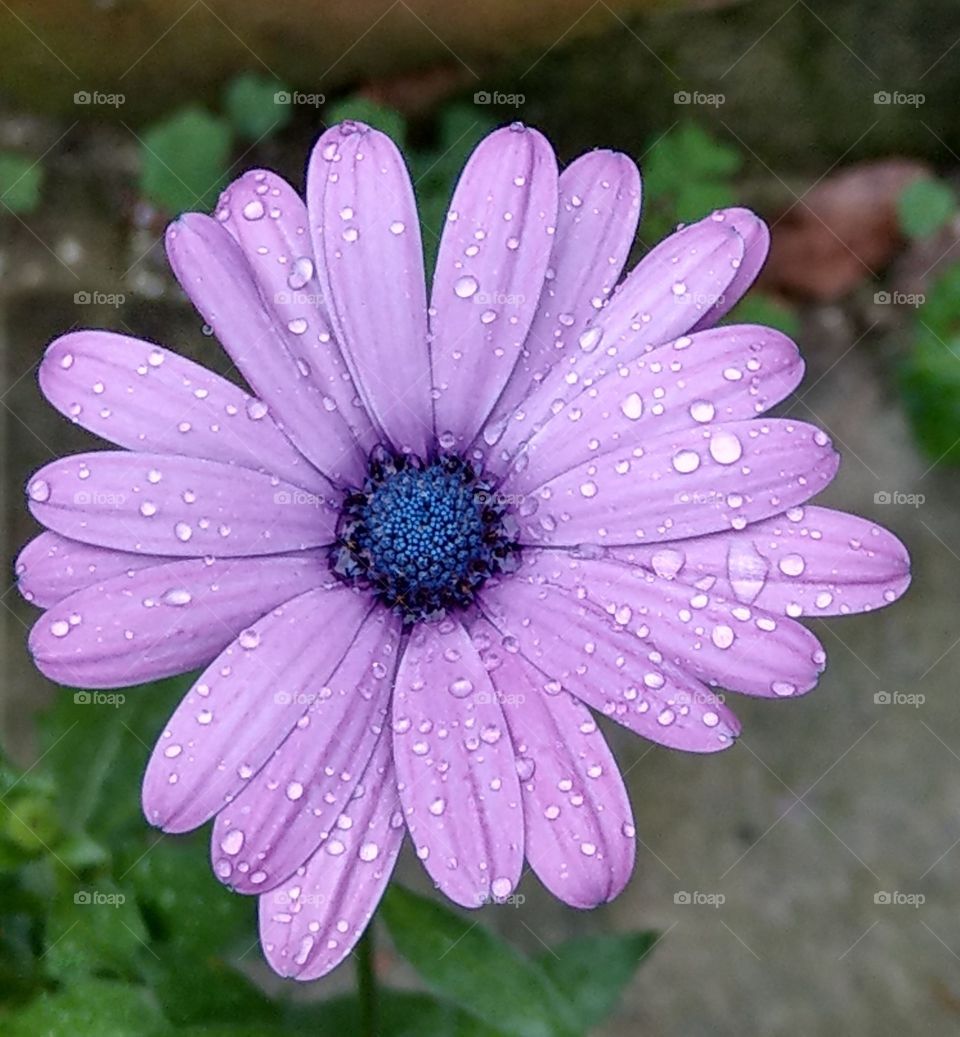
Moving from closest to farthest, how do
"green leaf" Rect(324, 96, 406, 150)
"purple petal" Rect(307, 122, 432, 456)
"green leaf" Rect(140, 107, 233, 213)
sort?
"purple petal" Rect(307, 122, 432, 456) < "green leaf" Rect(324, 96, 406, 150) < "green leaf" Rect(140, 107, 233, 213)

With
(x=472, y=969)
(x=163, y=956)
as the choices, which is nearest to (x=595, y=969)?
(x=472, y=969)

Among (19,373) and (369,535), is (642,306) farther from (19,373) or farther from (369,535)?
(19,373)

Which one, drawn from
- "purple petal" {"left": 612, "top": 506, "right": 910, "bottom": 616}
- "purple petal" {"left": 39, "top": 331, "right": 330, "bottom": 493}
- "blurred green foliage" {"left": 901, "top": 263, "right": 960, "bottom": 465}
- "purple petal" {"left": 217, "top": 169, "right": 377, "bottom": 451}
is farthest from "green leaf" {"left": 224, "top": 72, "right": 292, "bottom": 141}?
"purple petal" {"left": 612, "top": 506, "right": 910, "bottom": 616}

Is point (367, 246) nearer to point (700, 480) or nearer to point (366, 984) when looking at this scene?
point (700, 480)

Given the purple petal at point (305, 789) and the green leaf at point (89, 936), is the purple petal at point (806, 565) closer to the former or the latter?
the purple petal at point (305, 789)

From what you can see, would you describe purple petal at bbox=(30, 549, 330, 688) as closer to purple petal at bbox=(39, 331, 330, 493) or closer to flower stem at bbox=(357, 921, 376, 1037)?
purple petal at bbox=(39, 331, 330, 493)

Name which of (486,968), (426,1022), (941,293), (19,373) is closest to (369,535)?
(486,968)

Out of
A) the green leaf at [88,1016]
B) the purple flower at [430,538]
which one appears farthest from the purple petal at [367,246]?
the green leaf at [88,1016]
